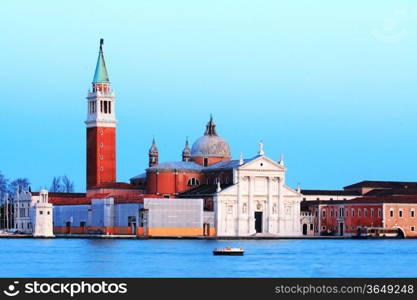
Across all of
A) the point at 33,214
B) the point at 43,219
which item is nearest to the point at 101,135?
the point at 33,214

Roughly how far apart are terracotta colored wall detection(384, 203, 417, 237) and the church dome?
49.3 ft

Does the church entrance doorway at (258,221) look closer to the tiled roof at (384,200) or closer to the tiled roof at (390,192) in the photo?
the tiled roof at (384,200)

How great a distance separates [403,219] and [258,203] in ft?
36.6

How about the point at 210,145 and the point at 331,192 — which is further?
the point at 331,192

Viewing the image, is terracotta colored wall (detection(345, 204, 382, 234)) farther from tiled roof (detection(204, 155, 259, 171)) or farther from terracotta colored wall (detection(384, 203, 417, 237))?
tiled roof (detection(204, 155, 259, 171))

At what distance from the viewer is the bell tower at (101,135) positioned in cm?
10381

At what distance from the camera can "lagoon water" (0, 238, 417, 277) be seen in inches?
2092

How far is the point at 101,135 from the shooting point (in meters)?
104

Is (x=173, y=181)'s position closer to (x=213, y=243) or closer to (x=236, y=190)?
(x=236, y=190)

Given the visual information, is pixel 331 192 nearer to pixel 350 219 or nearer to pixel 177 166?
pixel 350 219

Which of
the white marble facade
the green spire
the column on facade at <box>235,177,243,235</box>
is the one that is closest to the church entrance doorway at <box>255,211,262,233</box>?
the white marble facade

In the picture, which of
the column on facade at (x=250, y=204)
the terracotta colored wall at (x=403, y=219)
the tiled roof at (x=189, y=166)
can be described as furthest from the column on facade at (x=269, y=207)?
the terracotta colored wall at (x=403, y=219)

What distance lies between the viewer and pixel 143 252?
6944 cm

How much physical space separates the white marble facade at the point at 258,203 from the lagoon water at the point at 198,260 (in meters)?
9.95
